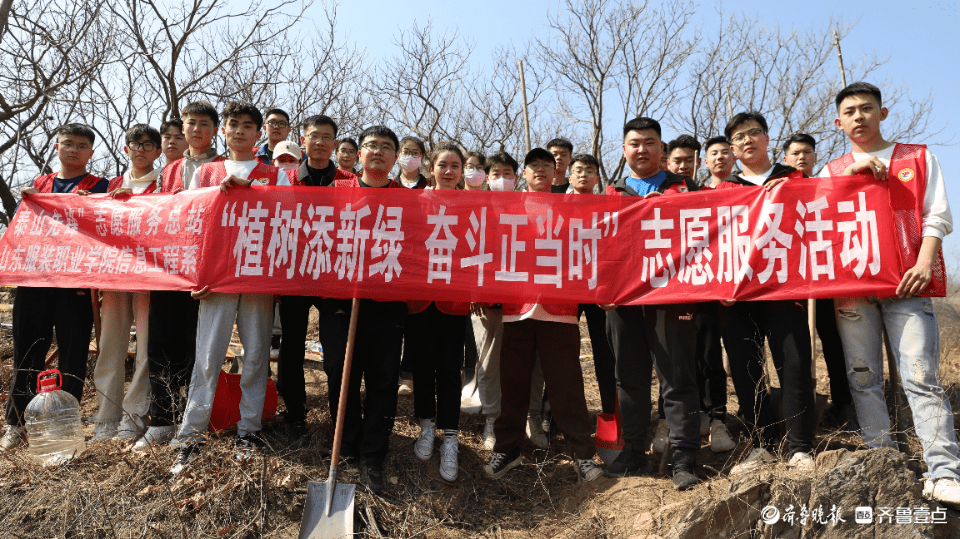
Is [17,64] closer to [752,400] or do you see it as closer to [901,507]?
[752,400]

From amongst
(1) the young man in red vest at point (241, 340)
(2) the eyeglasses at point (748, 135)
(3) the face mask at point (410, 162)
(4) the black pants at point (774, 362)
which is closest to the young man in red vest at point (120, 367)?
(1) the young man in red vest at point (241, 340)

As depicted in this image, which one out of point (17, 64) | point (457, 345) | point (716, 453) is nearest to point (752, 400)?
point (716, 453)

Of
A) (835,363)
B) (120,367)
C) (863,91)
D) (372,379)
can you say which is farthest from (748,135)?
(120,367)

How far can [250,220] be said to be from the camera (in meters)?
4.09

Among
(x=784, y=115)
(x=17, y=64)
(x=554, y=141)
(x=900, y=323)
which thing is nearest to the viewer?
(x=900, y=323)

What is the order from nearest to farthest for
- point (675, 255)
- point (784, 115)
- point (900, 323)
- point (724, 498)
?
1. point (724, 498)
2. point (900, 323)
3. point (675, 255)
4. point (784, 115)

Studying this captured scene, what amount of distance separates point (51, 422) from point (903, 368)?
227 inches

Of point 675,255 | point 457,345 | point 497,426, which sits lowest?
point 497,426

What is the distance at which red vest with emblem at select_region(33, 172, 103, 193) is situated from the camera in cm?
484

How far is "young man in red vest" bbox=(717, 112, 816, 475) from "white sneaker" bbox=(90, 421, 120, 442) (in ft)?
14.6

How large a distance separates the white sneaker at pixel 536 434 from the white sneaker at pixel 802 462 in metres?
1.77

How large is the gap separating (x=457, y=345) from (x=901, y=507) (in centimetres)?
283

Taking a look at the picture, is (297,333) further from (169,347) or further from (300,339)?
(169,347)

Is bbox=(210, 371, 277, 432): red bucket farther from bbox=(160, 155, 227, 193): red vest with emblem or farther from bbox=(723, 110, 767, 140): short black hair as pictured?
bbox=(723, 110, 767, 140): short black hair
